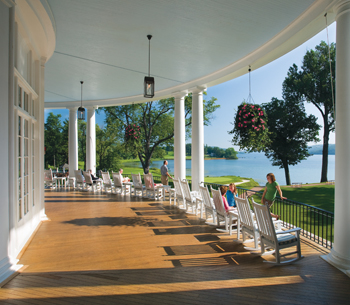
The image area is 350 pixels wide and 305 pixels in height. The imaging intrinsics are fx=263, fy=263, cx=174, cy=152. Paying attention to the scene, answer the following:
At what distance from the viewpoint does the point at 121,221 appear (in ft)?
23.4

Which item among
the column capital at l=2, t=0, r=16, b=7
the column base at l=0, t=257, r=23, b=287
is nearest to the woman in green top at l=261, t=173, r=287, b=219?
the column base at l=0, t=257, r=23, b=287

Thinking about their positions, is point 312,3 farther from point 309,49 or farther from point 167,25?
point 309,49

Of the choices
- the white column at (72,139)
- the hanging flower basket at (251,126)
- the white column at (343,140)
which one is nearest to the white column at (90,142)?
the white column at (72,139)

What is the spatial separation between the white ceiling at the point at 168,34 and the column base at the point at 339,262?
4.10m

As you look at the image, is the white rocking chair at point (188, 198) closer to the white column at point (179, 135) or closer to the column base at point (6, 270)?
the white column at point (179, 135)

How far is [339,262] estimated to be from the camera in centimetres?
400

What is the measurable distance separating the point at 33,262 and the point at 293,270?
13.5 feet

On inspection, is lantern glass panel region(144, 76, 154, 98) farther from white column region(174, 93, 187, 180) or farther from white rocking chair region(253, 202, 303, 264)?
white column region(174, 93, 187, 180)

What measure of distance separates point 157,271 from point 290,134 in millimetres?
24491

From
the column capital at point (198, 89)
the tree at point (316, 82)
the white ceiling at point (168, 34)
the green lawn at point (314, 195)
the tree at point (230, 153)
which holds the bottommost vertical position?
the green lawn at point (314, 195)

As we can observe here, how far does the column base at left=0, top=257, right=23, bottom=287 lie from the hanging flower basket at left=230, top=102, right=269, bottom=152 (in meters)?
4.92

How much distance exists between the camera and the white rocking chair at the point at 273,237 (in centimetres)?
414

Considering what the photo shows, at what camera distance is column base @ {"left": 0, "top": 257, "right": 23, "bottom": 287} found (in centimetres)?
352

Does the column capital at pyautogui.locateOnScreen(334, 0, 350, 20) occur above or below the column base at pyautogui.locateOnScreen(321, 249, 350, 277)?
above
